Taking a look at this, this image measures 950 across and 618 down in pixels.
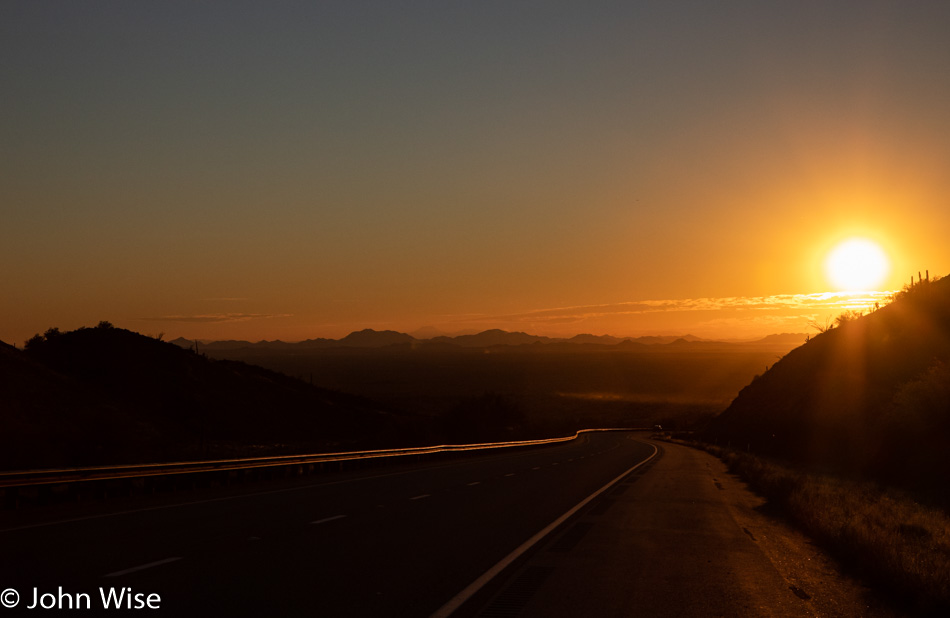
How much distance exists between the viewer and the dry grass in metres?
9.48

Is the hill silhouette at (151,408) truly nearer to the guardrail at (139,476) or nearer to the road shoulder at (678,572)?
the guardrail at (139,476)

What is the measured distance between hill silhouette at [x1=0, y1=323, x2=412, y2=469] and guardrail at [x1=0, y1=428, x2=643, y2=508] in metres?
6.04

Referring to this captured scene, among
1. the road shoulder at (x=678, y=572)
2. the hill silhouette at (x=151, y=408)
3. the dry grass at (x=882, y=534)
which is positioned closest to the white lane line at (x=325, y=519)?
the road shoulder at (x=678, y=572)

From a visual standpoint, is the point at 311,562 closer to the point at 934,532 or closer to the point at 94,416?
the point at 934,532

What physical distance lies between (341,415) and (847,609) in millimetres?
66006

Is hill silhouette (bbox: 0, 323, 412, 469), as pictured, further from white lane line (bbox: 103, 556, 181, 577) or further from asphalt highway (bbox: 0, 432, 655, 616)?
white lane line (bbox: 103, 556, 181, 577)

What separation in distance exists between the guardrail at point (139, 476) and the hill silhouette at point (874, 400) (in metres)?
19.3

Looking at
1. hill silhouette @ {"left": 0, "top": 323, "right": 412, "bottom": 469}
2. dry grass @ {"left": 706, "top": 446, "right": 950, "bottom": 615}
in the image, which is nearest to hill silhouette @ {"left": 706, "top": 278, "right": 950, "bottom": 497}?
dry grass @ {"left": 706, "top": 446, "right": 950, "bottom": 615}

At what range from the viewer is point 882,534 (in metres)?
12.9

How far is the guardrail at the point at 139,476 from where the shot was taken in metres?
18.6

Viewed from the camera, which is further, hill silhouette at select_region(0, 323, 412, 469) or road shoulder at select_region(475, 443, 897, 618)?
hill silhouette at select_region(0, 323, 412, 469)

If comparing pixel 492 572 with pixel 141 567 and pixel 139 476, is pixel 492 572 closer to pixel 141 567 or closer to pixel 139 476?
pixel 141 567

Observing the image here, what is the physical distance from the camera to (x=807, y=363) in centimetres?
6209

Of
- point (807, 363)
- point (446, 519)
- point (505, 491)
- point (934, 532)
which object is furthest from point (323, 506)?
point (807, 363)
